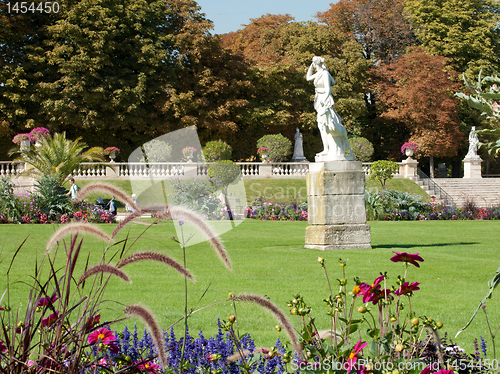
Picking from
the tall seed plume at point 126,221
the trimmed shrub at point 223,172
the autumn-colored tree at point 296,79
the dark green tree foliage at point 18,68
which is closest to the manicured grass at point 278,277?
the tall seed plume at point 126,221

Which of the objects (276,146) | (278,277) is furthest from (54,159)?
(276,146)

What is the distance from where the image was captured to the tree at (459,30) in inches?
1432

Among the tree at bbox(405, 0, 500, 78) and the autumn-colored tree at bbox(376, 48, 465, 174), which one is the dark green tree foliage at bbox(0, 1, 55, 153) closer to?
the autumn-colored tree at bbox(376, 48, 465, 174)

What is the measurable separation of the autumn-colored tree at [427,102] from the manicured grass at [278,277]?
79.8 ft

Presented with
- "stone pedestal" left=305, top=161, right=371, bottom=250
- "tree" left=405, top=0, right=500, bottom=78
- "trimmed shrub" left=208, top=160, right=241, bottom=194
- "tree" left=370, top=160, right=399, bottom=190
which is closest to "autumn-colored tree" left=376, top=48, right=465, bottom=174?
"tree" left=405, top=0, right=500, bottom=78

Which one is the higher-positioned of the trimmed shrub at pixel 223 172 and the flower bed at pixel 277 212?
the trimmed shrub at pixel 223 172

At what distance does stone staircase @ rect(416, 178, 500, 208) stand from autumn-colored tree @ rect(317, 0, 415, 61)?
11852 millimetres

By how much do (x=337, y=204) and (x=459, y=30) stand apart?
32.3 m

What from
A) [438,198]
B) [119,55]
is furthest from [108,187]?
[119,55]

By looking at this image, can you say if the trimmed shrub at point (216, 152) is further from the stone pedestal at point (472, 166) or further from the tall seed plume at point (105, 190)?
the tall seed plume at point (105, 190)

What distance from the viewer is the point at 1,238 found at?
10.6 metres

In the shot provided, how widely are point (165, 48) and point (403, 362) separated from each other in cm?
3226

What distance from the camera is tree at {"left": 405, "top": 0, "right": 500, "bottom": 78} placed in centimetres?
3638

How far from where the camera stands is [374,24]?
38.0 metres
